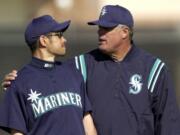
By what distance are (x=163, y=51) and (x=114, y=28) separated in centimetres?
840

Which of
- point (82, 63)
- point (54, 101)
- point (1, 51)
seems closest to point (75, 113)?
point (54, 101)

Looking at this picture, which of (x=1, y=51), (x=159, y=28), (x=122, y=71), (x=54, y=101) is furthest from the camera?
(x=159, y=28)

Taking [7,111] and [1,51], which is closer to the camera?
[7,111]

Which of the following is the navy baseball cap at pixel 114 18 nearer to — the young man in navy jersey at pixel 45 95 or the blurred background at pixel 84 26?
the young man in navy jersey at pixel 45 95

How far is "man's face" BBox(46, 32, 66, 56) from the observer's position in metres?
5.85

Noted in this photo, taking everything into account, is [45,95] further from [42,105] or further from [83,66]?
Answer: [83,66]

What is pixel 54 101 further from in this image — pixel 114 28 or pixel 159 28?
pixel 159 28

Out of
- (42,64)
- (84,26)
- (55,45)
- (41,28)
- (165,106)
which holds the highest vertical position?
(41,28)

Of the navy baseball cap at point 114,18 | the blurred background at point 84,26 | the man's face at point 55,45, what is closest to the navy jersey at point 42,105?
the man's face at point 55,45

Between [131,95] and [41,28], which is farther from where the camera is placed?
[131,95]

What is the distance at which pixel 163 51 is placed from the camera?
14602 mm

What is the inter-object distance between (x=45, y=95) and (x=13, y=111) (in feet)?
0.79

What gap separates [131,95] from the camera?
6.18 metres

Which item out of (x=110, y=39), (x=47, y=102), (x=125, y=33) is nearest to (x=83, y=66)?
(x=110, y=39)
